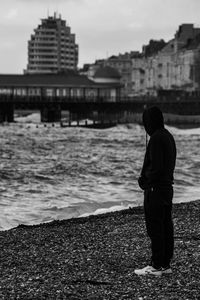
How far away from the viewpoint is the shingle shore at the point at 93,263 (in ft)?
24.9

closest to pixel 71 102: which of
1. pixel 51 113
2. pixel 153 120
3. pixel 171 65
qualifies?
pixel 51 113

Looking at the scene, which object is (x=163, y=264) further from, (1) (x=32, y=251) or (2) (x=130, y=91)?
(2) (x=130, y=91)

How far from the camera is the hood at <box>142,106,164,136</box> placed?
8.09m

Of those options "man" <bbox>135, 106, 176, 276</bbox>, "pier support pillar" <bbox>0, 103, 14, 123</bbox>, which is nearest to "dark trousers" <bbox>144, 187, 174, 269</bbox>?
"man" <bbox>135, 106, 176, 276</bbox>

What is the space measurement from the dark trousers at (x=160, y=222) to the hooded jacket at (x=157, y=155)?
112 millimetres

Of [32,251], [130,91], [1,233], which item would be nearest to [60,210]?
[1,233]

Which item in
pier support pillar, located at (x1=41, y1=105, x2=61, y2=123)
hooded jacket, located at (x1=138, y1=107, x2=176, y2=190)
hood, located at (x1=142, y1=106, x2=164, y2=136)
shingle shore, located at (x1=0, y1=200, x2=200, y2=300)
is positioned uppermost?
hood, located at (x1=142, y1=106, x2=164, y2=136)

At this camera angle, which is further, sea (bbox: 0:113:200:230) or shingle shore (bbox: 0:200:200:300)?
sea (bbox: 0:113:200:230)

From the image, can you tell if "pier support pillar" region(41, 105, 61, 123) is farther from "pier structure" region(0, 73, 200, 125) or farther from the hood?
the hood

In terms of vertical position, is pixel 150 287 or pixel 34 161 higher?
pixel 150 287

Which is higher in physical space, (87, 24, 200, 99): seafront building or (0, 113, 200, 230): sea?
(87, 24, 200, 99): seafront building

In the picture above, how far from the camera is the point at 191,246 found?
9.90 metres

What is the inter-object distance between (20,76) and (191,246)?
402ft

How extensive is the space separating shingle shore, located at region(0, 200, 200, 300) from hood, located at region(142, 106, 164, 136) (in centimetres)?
180
